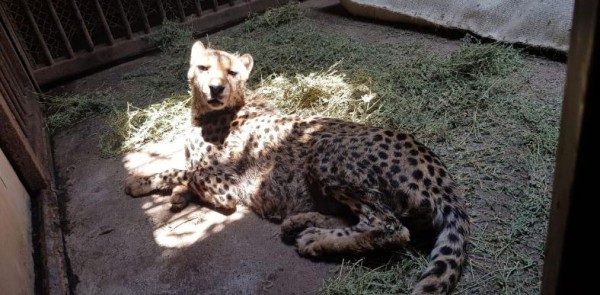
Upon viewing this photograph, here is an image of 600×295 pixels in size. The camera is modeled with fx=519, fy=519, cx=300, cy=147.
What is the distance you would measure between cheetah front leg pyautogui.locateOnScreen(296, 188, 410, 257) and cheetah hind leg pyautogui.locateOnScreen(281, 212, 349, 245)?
0.29 ft

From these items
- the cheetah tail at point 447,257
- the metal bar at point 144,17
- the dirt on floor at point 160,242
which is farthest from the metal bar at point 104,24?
the cheetah tail at point 447,257

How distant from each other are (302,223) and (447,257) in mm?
1029

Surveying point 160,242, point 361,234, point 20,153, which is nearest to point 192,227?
point 160,242

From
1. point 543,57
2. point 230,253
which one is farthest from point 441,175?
point 543,57

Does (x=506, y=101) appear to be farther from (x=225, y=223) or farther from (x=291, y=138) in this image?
(x=225, y=223)

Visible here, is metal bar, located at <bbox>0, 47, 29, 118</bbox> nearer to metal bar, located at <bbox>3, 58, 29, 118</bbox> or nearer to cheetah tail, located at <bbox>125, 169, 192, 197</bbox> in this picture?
metal bar, located at <bbox>3, 58, 29, 118</bbox>

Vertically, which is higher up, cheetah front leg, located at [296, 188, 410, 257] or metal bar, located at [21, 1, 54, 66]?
metal bar, located at [21, 1, 54, 66]

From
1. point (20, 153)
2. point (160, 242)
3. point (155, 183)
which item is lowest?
point (160, 242)

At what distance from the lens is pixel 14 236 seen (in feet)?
10.2

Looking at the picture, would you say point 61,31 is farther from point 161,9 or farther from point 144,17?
point 161,9

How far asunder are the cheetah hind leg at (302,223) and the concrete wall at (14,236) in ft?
5.19

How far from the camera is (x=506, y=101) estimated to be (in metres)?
4.72

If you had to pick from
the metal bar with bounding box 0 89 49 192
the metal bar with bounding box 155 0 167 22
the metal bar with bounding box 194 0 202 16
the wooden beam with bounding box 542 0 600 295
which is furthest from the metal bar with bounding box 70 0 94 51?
the wooden beam with bounding box 542 0 600 295

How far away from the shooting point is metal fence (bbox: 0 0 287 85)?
6.59m
